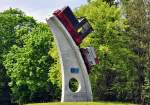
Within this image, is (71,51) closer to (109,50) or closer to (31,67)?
(109,50)

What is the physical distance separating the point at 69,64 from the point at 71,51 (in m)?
0.92

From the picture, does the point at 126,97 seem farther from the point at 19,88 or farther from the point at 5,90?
the point at 5,90

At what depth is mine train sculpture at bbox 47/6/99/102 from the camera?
36.1 meters

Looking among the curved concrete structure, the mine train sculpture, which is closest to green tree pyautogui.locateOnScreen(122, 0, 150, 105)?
the mine train sculpture

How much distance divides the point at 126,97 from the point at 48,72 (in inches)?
317

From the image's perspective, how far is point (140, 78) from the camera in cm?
4675

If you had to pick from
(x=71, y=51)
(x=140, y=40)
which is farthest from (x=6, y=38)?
(x=71, y=51)

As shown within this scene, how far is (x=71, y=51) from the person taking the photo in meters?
36.9

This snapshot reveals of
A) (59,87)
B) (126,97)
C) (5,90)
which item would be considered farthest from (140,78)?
(5,90)

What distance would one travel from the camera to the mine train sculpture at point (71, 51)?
119ft

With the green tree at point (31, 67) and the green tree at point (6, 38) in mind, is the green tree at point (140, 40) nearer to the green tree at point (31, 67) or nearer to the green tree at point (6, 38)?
the green tree at point (31, 67)

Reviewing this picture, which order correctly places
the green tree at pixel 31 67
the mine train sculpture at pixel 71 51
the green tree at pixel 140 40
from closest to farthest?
the mine train sculpture at pixel 71 51 → the green tree at pixel 140 40 → the green tree at pixel 31 67

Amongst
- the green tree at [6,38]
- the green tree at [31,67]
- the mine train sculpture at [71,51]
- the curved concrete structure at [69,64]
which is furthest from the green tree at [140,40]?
the green tree at [6,38]

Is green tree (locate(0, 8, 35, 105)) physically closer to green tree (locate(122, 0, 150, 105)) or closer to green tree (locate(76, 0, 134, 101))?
green tree (locate(76, 0, 134, 101))
